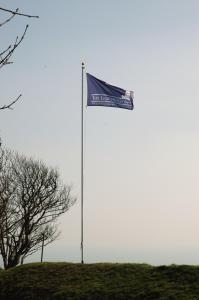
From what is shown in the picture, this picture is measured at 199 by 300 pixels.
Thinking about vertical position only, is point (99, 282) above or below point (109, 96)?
below

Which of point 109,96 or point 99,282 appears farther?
point 109,96

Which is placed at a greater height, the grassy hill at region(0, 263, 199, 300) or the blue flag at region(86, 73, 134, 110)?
the blue flag at region(86, 73, 134, 110)

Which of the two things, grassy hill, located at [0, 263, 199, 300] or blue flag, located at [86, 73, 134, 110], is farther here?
blue flag, located at [86, 73, 134, 110]

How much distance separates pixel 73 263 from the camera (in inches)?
1037

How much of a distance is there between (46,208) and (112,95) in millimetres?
13805

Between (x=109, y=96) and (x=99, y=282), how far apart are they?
11300mm

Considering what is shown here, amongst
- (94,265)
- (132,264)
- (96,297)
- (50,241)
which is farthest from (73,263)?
(50,241)

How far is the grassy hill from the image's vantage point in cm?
2066

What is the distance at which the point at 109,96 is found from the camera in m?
30.0

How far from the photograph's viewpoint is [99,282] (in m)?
22.7

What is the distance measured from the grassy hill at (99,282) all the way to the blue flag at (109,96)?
9204 mm

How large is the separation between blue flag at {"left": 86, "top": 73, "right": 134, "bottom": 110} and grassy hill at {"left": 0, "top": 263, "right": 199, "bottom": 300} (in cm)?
920

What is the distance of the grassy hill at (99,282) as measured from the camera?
20.7 m

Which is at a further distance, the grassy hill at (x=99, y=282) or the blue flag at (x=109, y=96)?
the blue flag at (x=109, y=96)
